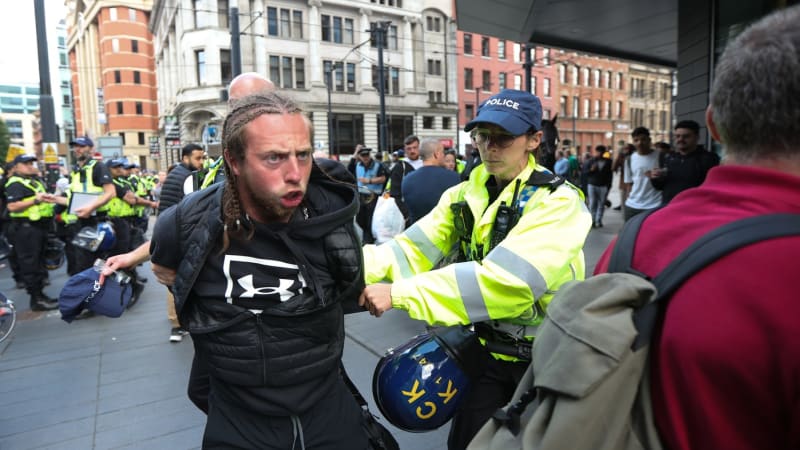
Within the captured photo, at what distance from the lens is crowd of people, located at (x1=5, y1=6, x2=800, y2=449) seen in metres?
0.82

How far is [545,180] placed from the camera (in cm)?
207

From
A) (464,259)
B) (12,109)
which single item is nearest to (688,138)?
(464,259)

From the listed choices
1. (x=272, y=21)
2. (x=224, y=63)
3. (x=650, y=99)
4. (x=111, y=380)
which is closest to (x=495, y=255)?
(x=111, y=380)

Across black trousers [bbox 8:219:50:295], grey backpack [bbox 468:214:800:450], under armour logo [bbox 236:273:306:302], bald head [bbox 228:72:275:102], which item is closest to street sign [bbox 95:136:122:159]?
black trousers [bbox 8:219:50:295]

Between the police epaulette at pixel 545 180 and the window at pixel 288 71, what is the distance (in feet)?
126

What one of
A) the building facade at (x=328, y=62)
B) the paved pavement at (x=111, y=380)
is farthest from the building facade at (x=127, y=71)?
the paved pavement at (x=111, y=380)

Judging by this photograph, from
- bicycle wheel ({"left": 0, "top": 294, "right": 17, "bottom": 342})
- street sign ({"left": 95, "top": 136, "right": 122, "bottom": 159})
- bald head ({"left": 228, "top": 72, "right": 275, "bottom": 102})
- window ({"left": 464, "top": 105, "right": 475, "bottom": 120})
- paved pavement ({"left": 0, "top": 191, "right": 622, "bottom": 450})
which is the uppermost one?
window ({"left": 464, "top": 105, "right": 475, "bottom": 120})

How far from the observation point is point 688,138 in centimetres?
589

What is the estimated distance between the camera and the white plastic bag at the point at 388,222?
611 centimetres

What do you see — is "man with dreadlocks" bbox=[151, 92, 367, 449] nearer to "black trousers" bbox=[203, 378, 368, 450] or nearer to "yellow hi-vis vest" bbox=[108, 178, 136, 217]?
"black trousers" bbox=[203, 378, 368, 450]

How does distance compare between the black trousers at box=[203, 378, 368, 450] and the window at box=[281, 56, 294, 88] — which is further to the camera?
the window at box=[281, 56, 294, 88]

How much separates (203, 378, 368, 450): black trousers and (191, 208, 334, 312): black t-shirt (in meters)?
0.38

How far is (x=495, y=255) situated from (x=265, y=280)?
0.78 metres

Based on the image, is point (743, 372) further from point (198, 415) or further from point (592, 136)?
point (592, 136)
